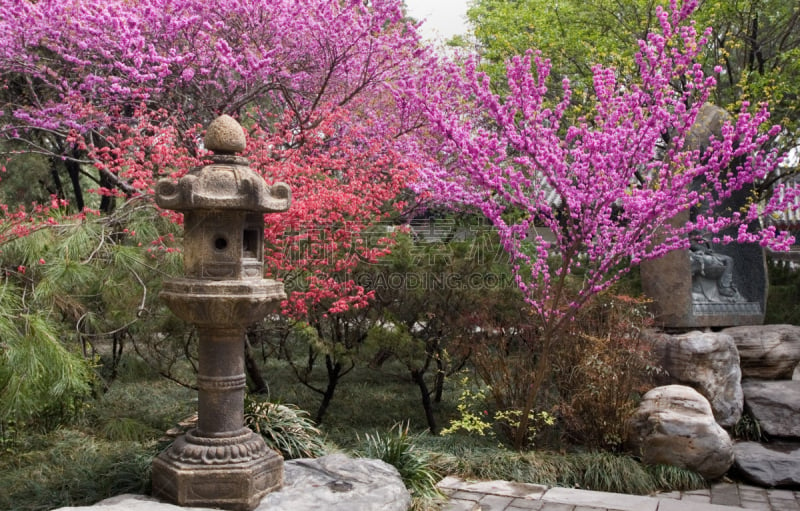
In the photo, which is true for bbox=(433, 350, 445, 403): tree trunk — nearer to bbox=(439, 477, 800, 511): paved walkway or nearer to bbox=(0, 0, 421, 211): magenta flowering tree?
bbox=(439, 477, 800, 511): paved walkway

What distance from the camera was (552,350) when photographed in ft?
24.0

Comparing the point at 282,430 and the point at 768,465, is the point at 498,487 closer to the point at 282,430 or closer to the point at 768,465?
the point at 282,430

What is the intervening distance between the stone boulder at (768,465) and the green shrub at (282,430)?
4319 millimetres

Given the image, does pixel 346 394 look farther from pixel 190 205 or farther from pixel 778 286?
pixel 778 286

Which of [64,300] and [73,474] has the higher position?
[64,300]

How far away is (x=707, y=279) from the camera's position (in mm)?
9281

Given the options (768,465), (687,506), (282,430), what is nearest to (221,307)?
(282,430)

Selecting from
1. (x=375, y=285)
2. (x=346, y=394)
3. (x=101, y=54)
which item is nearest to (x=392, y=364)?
(x=346, y=394)

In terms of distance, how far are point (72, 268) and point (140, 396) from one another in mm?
3969

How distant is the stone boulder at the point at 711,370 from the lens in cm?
780

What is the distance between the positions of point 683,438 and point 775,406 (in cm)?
245

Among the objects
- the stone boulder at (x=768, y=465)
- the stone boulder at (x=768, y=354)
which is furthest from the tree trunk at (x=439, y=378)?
the stone boulder at (x=768, y=354)

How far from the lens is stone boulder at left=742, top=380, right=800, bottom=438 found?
25.6 ft

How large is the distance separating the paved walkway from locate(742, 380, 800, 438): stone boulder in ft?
5.16
